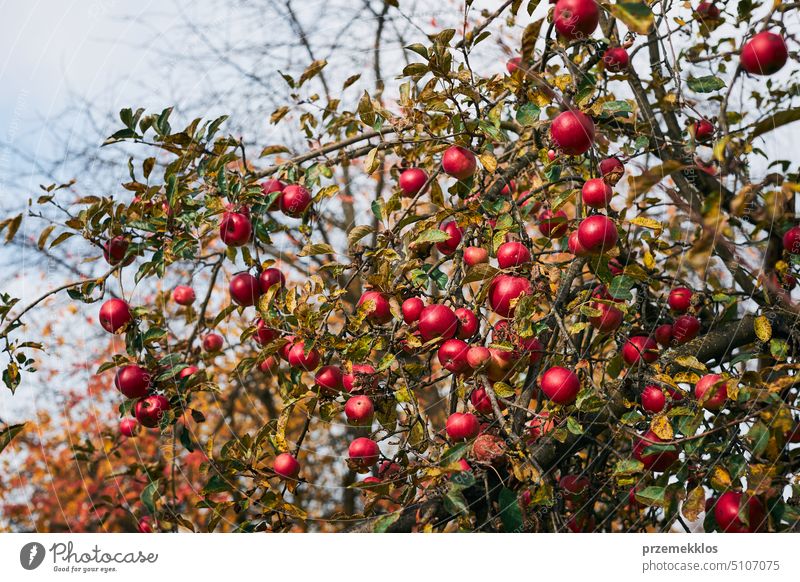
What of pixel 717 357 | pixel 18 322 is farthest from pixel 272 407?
pixel 717 357

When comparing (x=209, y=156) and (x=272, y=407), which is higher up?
(x=272, y=407)

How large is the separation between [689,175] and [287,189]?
0.95m

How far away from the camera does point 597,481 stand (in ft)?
5.94

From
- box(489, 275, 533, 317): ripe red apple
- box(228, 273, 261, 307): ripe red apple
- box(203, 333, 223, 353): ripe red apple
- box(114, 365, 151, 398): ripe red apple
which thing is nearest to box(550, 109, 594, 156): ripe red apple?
box(489, 275, 533, 317): ripe red apple

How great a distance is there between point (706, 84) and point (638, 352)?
23.5 inches

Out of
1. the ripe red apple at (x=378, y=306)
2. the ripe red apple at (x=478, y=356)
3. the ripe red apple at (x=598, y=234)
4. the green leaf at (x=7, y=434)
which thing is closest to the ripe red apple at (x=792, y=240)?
the ripe red apple at (x=598, y=234)

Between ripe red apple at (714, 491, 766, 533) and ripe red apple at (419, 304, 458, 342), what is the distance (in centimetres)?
56

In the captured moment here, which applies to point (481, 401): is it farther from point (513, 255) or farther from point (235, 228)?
point (235, 228)

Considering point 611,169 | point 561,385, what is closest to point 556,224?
point 611,169

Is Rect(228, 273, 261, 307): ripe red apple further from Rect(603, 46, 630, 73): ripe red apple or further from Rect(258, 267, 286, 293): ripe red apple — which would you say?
Rect(603, 46, 630, 73): ripe red apple

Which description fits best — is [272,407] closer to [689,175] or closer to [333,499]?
[333,499]

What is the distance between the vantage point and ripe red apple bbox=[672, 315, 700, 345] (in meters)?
1.69
